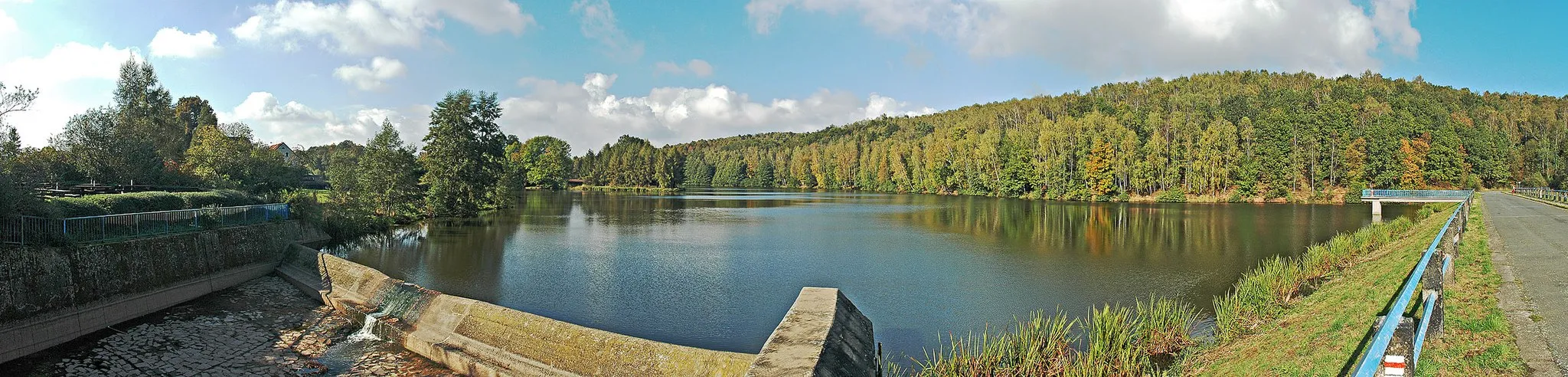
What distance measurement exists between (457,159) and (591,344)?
114ft

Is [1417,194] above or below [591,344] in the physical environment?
above

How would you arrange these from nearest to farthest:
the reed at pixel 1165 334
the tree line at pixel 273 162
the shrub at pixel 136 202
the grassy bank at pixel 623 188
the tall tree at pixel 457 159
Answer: the reed at pixel 1165 334 → the shrub at pixel 136 202 → the tree line at pixel 273 162 → the tall tree at pixel 457 159 → the grassy bank at pixel 623 188

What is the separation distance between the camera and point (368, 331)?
11.6 m

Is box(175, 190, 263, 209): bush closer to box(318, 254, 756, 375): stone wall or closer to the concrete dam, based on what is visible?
the concrete dam

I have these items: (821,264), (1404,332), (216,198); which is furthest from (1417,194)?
(216,198)

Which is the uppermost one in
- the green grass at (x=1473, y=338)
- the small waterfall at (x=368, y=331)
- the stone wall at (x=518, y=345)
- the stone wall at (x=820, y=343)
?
the green grass at (x=1473, y=338)

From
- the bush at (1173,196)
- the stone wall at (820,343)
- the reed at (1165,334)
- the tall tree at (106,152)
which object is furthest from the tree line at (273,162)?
the bush at (1173,196)

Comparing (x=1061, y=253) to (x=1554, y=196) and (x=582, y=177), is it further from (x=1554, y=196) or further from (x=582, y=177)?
(x=582, y=177)

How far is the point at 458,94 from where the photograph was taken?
131ft

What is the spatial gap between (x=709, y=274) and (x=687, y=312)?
458cm

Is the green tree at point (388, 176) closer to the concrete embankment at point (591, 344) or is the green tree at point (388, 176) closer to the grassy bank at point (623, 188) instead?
the concrete embankment at point (591, 344)

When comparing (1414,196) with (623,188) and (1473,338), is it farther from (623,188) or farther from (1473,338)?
(623,188)

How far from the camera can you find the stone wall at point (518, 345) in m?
8.03

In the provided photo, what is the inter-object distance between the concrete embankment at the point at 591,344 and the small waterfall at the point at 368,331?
0.11 m
